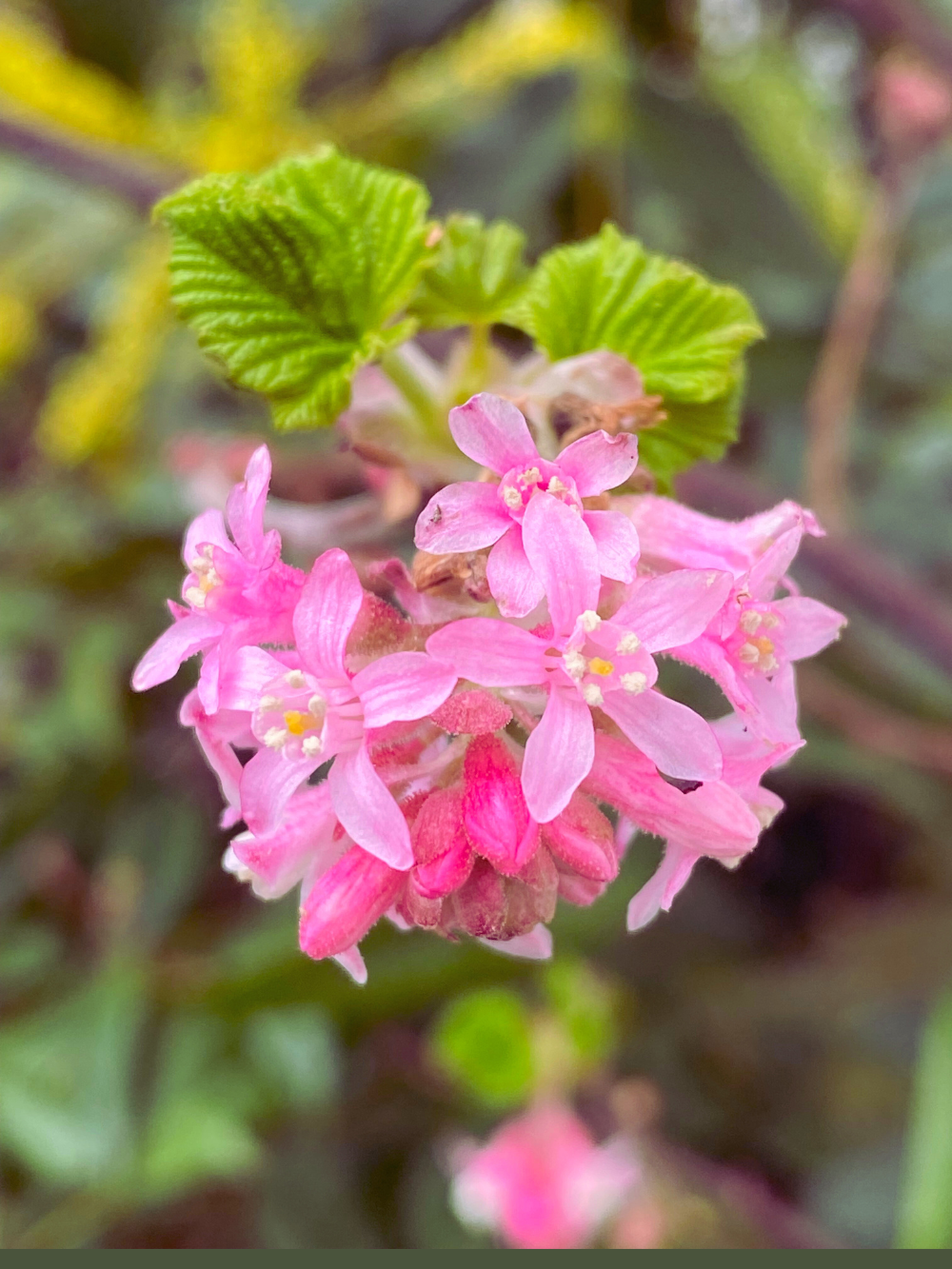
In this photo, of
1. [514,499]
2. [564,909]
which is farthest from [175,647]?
[564,909]

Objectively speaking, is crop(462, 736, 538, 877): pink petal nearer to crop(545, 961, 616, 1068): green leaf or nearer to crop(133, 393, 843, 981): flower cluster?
crop(133, 393, 843, 981): flower cluster

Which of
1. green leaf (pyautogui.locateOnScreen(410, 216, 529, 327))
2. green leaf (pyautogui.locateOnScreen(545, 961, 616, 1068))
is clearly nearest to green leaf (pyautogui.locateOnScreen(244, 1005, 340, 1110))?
green leaf (pyautogui.locateOnScreen(545, 961, 616, 1068))

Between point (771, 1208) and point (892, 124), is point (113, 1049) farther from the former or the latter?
point (892, 124)

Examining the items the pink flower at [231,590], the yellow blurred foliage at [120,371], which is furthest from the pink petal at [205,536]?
the yellow blurred foliage at [120,371]

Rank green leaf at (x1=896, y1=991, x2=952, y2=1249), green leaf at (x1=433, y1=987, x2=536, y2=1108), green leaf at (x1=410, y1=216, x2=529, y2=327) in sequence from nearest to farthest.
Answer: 1. green leaf at (x1=410, y1=216, x2=529, y2=327)
2. green leaf at (x1=896, y1=991, x2=952, y2=1249)
3. green leaf at (x1=433, y1=987, x2=536, y2=1108)

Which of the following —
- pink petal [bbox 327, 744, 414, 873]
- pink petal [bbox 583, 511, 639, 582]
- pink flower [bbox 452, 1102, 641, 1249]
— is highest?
Result: pink petal [bbox 583, 511, 639, 582]

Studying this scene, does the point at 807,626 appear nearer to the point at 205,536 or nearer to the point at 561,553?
the point at 561,553

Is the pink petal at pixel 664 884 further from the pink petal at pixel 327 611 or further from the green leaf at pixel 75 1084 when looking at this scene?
the green leaf at pixel 75 1084
